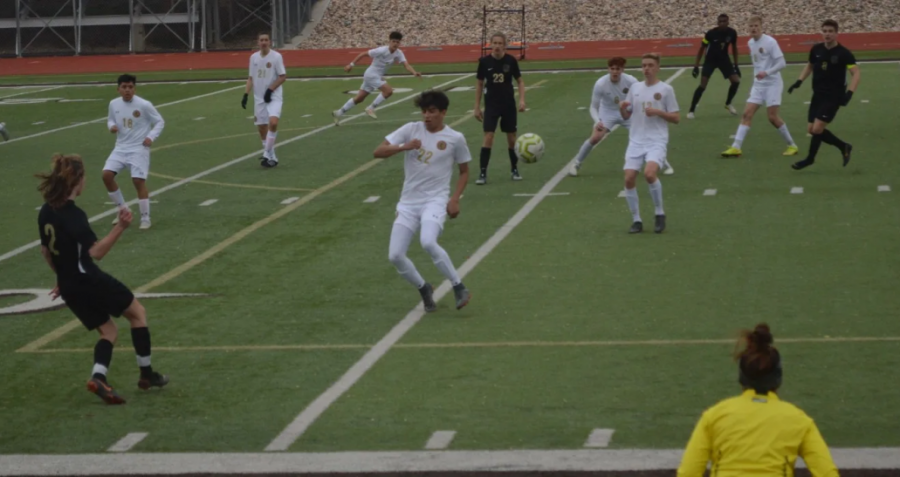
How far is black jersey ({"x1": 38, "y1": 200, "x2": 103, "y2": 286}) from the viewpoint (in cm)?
941

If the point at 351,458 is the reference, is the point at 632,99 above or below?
above

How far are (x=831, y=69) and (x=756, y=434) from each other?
1552 centimetres

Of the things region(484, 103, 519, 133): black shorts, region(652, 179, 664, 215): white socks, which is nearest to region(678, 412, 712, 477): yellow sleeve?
region(652, 179, 664, 215): white socks

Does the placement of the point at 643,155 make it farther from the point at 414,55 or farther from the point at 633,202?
the point at 414,55

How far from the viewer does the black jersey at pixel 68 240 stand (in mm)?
9414

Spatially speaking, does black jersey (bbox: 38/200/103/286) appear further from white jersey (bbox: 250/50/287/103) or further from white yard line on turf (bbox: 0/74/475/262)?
white jersey (bbox: 250/50/287/103)

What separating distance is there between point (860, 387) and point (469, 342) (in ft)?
10.6

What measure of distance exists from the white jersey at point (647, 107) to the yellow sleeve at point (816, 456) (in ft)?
34.2

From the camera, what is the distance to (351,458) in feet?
27.6

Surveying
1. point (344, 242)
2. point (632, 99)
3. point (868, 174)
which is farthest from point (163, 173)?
point (868, 174)

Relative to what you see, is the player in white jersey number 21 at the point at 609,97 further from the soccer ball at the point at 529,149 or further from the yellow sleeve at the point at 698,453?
the yellow sleeve at the point at 698,453

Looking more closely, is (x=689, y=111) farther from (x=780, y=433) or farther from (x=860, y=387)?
(x=780, y=433)

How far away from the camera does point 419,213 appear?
40.4 ft

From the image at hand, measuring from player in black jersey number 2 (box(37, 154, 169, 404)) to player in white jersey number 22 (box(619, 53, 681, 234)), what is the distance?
7.25m
